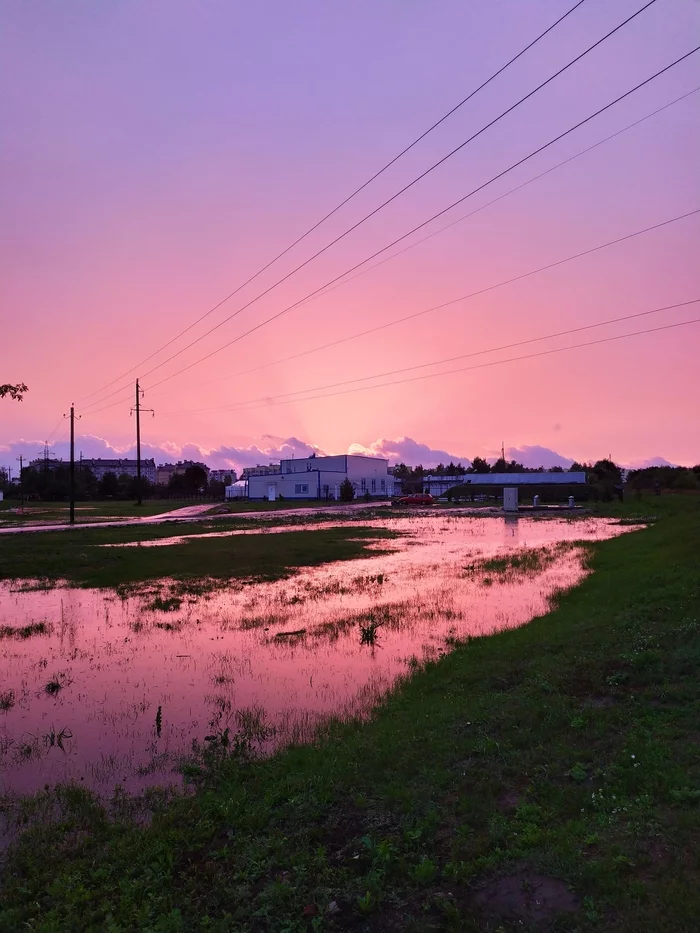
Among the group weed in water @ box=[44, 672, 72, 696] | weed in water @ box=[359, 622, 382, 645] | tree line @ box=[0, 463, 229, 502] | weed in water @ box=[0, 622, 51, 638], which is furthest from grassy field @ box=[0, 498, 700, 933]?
tree line @ box=[0, 463, 229, 502]

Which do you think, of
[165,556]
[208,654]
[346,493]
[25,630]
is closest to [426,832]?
[208,654]

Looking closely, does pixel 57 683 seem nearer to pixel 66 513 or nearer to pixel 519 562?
pixel 519 562

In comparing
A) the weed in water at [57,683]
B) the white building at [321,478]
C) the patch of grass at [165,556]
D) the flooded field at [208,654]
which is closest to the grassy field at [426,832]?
the flooded field at [208,654]

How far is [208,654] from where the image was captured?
40.6 feet

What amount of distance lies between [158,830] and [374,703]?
4228 millimetres

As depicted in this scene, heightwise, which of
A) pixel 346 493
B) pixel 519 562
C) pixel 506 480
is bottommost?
pixel 519 562

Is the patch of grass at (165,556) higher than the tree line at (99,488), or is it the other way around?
the tree line at (99,488)

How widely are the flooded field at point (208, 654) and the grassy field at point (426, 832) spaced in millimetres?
974

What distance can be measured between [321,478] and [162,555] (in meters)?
89.6

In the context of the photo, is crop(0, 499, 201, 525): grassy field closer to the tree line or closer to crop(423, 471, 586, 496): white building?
the tree line

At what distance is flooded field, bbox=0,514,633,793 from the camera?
8164mm

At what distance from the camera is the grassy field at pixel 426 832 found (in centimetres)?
444

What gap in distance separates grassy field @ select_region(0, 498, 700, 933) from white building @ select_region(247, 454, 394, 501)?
10901cm

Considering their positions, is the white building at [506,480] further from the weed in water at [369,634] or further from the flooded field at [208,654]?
the weed in water at [369,634]
